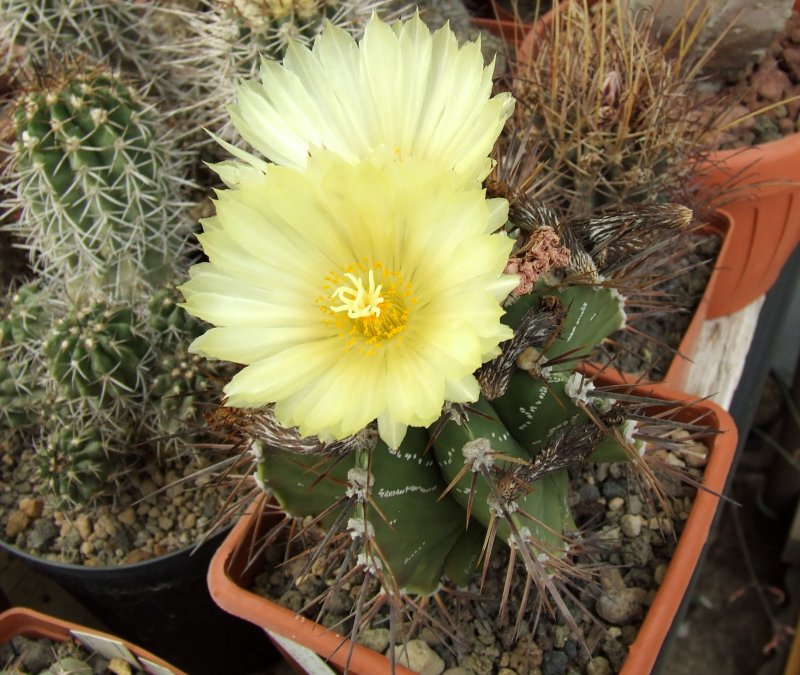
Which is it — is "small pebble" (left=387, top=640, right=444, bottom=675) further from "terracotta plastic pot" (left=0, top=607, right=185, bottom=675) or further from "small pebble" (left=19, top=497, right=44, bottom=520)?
"small pebble" (left=19, top=497, right=44, bottom=520)

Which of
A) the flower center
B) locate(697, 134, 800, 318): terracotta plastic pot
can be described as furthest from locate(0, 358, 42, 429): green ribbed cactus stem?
locate(697, 134, 800, 318): terracotta plastic pot

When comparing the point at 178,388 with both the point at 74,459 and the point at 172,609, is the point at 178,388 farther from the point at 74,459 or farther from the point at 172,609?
the point at 172,609

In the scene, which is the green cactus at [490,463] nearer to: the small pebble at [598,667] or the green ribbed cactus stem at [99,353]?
the small pebble at [598,667]

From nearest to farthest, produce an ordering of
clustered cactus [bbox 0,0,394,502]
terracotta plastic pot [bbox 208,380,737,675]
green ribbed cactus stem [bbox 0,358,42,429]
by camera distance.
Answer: terracotta plastic pot [bbox 208,380,737,675] < clustered cactus [bbox 0,0,394,502] < green ribbed cactus stem [bbox 0,358,42,429]

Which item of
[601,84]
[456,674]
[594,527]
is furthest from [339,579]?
[601,84]

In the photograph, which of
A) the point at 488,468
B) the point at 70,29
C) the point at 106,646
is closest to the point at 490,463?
the point at 488,468

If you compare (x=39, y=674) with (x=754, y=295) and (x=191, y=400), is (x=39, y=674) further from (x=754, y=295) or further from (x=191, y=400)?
(x=754, y=295)
